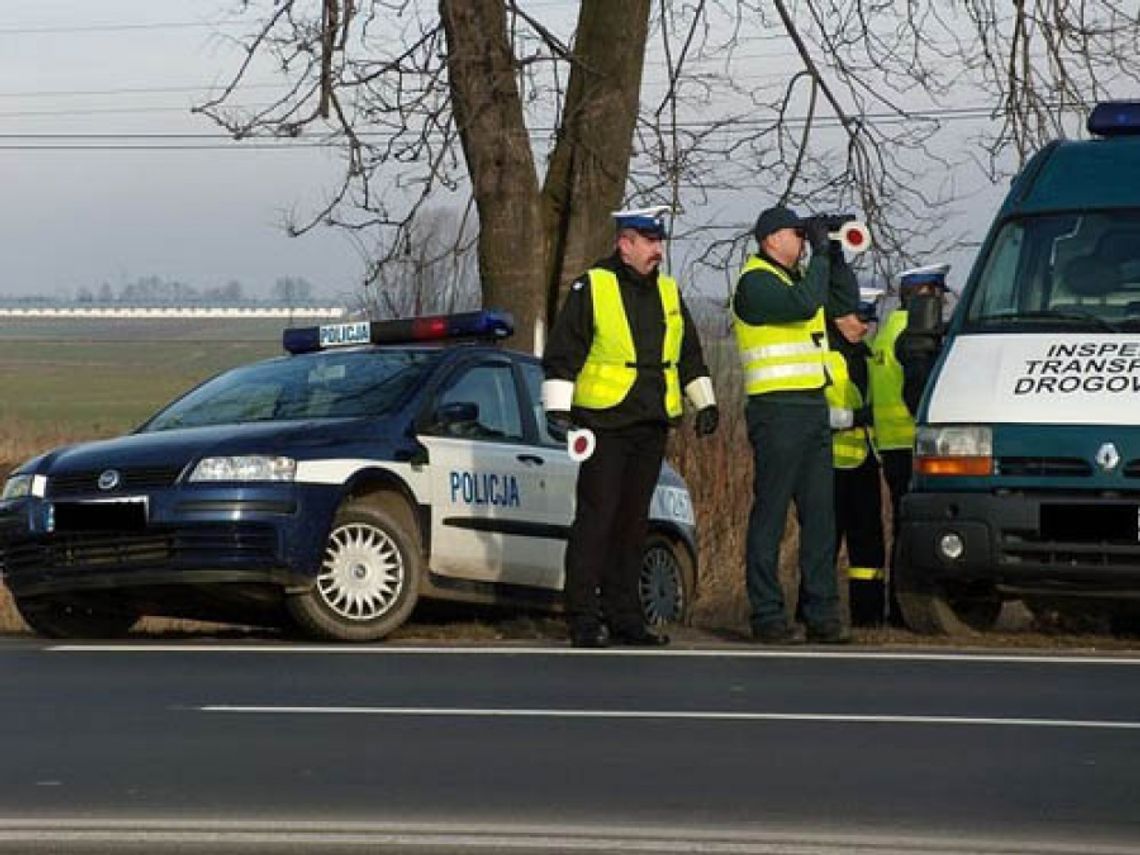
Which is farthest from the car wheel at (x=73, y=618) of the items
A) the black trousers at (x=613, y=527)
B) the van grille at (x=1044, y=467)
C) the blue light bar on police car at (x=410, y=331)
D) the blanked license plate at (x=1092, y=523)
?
the blanked license plate at (x=1092, y=523)

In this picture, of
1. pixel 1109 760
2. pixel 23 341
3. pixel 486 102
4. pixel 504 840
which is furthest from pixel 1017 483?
pixel 23 341

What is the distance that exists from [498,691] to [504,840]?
3053 mm

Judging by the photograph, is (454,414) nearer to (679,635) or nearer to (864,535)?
(679,635)

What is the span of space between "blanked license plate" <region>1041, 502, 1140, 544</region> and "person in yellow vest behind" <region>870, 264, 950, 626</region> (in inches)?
79.6

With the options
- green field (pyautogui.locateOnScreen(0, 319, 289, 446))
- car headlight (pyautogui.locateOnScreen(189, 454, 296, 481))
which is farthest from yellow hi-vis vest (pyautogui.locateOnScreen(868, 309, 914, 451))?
green field (pyautogui.locateOnScreen(0, 319, 289, 446))

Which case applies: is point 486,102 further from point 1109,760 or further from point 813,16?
point 1109,760

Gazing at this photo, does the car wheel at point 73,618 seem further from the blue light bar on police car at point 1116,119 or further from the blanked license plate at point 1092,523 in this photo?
Answer: the blue light bar on police car at point 1116,119

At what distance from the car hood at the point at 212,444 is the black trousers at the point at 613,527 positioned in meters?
1.12

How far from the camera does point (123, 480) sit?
12.3 metres

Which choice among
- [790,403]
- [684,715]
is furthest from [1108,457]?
[684,715]

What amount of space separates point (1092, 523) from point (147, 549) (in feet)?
13.3

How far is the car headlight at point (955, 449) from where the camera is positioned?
11742 mm

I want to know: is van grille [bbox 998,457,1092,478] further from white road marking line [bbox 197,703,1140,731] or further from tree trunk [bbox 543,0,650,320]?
tree trunk [bbox 543,0,650,320]

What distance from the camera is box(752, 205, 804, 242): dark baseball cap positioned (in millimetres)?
12109
